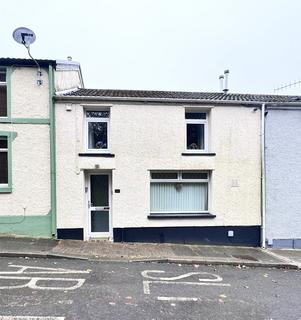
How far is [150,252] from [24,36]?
25.7 feet

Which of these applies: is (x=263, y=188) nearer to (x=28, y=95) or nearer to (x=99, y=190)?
(x=99, y=190)

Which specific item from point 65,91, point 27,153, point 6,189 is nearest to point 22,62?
point 65,91

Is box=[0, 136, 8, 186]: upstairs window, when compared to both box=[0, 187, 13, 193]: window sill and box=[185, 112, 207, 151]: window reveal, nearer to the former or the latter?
box=[0, 187, 13, 193]: window sill

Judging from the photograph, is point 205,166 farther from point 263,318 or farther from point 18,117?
point 18,117

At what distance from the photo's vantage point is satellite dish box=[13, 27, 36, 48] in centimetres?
884

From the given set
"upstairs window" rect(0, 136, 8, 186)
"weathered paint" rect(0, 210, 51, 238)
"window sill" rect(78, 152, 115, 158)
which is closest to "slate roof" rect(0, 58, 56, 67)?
"upstairs window" rect(0, 136, 8, 186)

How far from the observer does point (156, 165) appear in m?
9.52

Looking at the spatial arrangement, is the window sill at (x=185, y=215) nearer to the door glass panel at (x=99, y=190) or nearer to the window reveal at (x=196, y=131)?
the door glass panel at (x=99, y=190)

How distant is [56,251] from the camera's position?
25.4 feet

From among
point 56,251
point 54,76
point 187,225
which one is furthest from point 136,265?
point 54,76

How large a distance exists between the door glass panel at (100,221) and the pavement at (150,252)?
24.3 inches

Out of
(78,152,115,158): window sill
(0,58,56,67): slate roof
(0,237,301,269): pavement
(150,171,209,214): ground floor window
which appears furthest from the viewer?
(150,171,209,214): ground floor window

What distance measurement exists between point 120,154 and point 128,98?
6.23 ft

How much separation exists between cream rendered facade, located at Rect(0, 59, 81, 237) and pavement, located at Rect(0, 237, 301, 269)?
0.60 m
